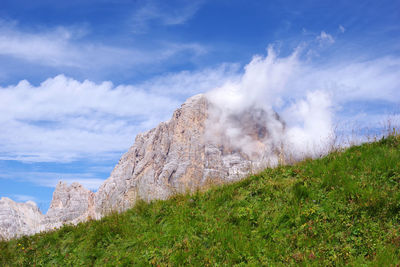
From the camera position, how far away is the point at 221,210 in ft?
33.0

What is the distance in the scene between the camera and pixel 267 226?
8.62 meters

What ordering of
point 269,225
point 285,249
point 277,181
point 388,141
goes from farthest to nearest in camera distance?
point 388,141 < point 277,181 < point 269,225 < point 285,249

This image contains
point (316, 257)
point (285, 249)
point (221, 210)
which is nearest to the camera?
point (316, 257)

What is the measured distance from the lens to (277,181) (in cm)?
1079

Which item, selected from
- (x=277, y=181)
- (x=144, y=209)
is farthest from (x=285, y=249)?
(x=144, y=209)

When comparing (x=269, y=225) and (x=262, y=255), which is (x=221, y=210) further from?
(x=262, y=255)

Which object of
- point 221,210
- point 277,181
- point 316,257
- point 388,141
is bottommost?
point 316,257

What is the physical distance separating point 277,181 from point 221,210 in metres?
2.31

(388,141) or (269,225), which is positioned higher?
(388,141)

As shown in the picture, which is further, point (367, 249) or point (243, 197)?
point (243, 197)

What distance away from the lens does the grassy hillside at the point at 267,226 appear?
7625 mm

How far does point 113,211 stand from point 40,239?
327 centimetres

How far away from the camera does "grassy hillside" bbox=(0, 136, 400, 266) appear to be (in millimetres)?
7625

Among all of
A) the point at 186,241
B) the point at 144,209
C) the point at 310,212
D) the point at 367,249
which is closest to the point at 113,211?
the point at 144,209
